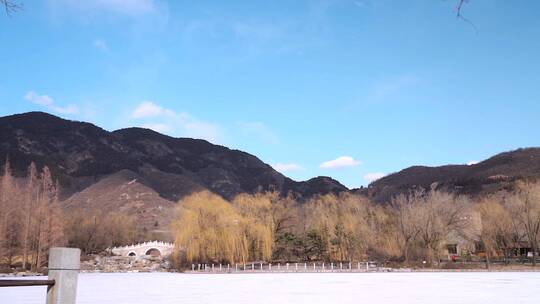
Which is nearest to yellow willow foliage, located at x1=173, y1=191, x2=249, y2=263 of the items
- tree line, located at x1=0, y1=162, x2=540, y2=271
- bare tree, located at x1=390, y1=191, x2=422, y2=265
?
tree line, located at x1=0, y1=162, x2=540, y2=271

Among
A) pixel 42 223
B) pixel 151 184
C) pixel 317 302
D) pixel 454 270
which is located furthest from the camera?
pixel 151 184

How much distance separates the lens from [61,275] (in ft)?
16.0

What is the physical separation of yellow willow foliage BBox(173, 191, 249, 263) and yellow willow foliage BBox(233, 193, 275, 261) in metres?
1.23

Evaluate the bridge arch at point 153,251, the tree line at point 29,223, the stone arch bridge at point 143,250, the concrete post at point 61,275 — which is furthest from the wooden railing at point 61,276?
the bridge arch at point 153,251

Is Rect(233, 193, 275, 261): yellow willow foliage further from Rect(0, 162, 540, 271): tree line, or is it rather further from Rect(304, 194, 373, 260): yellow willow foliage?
Rect(304, 194, 373, 260): yellow willow foliage

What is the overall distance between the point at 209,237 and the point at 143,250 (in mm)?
40346

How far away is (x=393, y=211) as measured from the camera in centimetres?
5981

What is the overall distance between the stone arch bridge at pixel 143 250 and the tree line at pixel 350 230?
30572 millimetres

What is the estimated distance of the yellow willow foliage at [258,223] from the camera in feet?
175


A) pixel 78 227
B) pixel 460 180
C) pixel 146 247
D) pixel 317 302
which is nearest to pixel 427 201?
pixel 317 302

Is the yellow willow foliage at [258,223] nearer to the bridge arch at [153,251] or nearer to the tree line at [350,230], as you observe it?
the tree line at [350,230]

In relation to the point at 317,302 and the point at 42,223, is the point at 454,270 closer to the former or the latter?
the point at 317,302

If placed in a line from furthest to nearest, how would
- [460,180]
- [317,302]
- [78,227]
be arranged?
1. [460,180]
2. [78,227]
3. [317,302]

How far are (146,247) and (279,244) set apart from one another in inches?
1535
